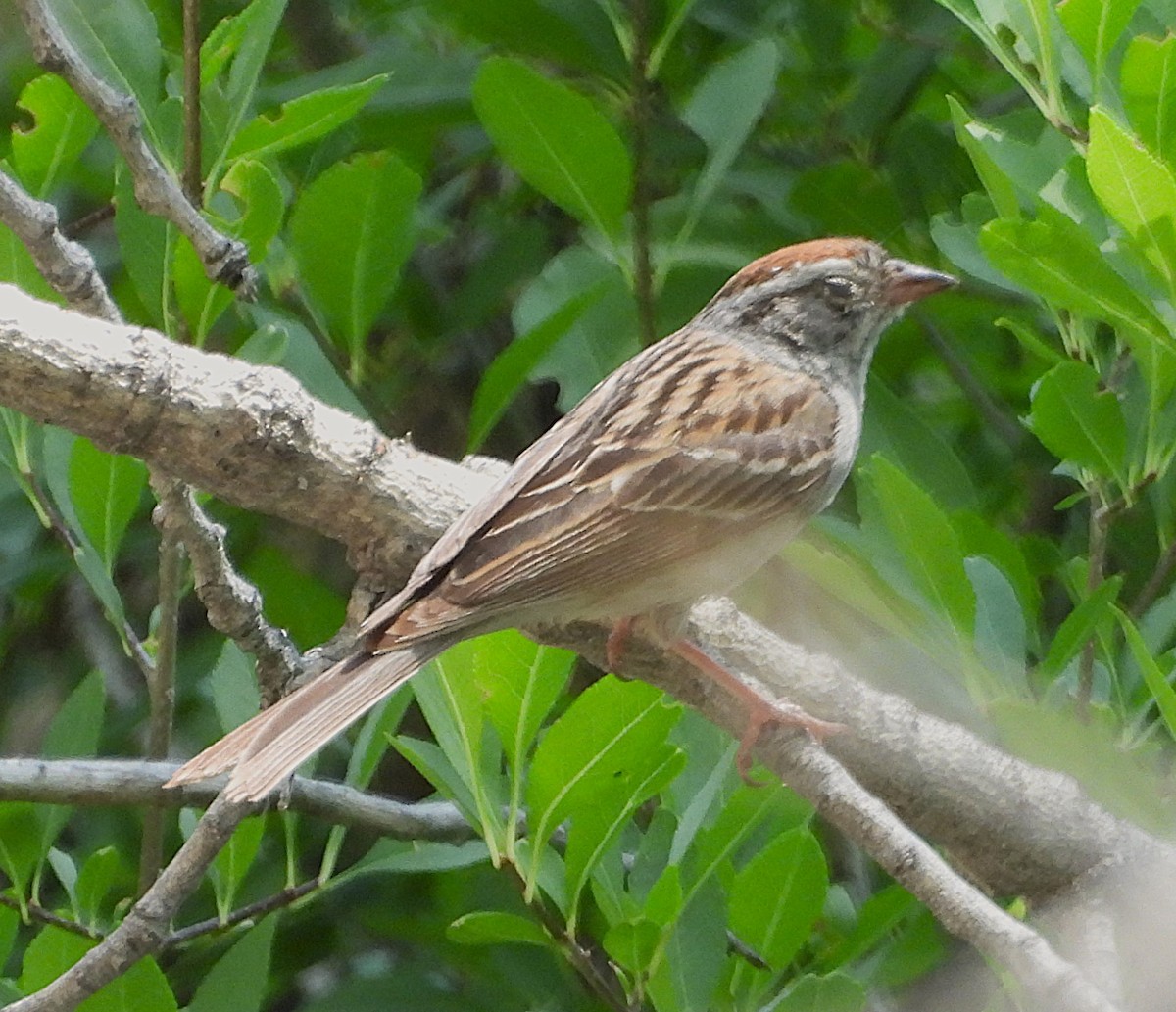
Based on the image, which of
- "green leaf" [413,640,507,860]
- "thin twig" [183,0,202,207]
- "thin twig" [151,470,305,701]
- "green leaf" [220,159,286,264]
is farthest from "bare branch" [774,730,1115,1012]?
"thin twig" [183,0,202,207]

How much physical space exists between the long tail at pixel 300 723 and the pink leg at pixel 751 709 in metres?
0.31

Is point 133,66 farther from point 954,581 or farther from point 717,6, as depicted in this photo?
point 954,581

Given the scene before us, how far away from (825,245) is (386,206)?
0.62 meters

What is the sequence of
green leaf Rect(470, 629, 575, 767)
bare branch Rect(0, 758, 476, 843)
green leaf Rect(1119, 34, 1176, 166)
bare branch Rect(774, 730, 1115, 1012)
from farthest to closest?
bare branch Rect(0, 758, 476, 843) → green leaf Rect(470, 629, 575, 767) → green leaf Rect(1119, 34, 1176, 166) → bare branch Rect(774, 730, 1115, 1012)

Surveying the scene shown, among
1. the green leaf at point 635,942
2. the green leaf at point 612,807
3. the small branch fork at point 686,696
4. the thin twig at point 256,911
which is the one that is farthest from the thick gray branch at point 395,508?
the thin twig at point 256,911

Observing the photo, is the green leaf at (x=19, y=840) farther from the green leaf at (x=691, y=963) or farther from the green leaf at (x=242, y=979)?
the green leaf at (x=691, y=963)

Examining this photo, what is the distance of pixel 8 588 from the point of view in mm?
3037

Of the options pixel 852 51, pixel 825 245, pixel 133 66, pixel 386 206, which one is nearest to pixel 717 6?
pixel 852 51

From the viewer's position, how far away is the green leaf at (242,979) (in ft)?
6.97

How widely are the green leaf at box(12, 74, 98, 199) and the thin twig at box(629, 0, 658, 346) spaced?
2.49ft

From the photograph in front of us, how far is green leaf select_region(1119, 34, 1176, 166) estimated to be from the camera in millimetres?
Answer: 1835

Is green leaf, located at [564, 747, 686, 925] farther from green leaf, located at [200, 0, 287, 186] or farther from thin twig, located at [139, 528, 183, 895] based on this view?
green leaf, located at [200, 0, 287, 186]

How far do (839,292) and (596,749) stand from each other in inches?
37.2

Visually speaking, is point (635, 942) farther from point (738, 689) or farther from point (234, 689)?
point (234, 689)
